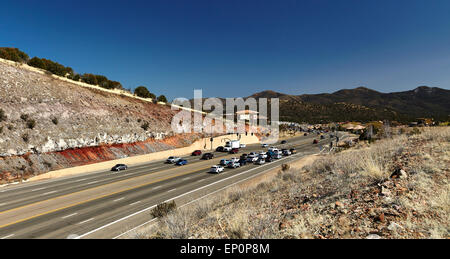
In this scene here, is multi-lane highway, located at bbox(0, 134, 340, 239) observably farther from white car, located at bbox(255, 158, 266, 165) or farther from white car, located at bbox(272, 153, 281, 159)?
white car, located at bbox(272, 153, 281, 159)

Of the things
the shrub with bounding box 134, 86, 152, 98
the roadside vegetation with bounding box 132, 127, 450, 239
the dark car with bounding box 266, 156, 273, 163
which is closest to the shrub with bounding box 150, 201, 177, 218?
the roadside vegetation with bounding box 132, 127, 450, 239

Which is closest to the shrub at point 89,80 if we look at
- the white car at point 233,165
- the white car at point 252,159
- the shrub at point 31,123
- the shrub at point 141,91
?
the shrub at point 141,91

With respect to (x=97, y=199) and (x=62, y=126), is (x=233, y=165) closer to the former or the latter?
(x=97, y=199)

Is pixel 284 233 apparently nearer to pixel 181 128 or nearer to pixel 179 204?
pixel 179 204

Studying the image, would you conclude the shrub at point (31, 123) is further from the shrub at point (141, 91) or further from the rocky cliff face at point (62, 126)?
the shrub at point (141, 91)

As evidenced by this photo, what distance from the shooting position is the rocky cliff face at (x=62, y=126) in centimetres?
2931

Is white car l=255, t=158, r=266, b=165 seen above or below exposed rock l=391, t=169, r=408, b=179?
below

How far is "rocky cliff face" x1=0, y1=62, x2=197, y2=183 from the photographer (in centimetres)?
2931

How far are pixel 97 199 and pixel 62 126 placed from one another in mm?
24675

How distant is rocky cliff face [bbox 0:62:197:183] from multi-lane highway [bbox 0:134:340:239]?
548cm

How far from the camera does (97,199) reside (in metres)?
19.6

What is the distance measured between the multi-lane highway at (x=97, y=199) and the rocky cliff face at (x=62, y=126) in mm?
5478

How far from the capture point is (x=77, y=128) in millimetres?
38156
